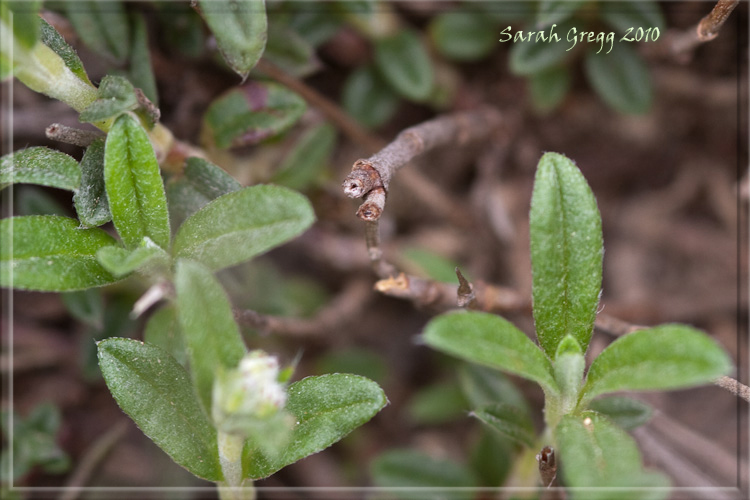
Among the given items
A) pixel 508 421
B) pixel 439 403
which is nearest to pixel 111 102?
pixel 508 421

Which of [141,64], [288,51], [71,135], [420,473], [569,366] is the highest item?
[288,51]

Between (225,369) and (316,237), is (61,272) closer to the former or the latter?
(225,369)

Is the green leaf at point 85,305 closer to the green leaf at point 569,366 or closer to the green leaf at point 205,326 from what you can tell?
the green leaf at point 205,326

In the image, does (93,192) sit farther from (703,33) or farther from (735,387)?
(703,33)

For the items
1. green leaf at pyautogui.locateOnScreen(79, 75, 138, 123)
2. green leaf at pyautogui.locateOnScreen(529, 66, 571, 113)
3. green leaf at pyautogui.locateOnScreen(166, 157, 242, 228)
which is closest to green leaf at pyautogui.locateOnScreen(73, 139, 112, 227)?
green leaf at pyautogui.locateOnScreen(79, 75, 138, 123)

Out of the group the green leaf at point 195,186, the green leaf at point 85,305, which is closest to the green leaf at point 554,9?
the green leaf at point 195,186

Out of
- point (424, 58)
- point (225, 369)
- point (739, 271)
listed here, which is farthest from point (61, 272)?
point (739, 271)

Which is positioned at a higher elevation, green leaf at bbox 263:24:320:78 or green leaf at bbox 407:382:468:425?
green leaf at bbox 263:24:320:78

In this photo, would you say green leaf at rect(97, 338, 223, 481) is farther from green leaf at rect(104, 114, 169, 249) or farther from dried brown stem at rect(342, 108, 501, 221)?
dried brown stem at rect(342, 108, 501, 221)
